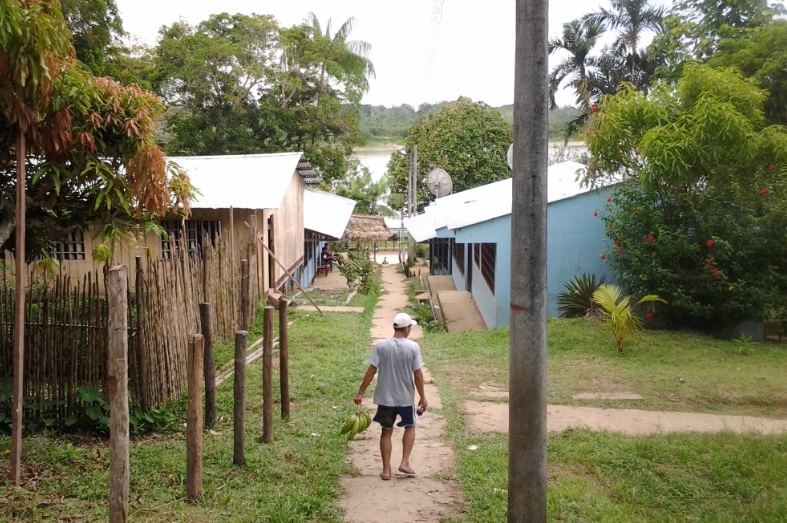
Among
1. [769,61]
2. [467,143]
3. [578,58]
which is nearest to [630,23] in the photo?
[578,58]

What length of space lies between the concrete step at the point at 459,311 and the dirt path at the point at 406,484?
9138 millimetres

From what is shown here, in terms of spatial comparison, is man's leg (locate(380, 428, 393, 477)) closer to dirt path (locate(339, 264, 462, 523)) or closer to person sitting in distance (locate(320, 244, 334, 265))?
dirt path (locate(339, 264, 462, 523))

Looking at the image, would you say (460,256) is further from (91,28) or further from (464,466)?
(464,466)

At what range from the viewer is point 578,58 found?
28.3 m

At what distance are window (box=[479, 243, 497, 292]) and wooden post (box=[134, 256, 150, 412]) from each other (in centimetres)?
961

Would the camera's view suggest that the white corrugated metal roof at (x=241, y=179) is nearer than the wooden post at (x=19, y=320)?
No

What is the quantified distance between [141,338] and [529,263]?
4.06 m

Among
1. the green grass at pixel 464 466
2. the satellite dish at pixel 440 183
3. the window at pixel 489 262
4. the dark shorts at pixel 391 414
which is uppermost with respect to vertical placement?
the satellite dish at pixel 440 183

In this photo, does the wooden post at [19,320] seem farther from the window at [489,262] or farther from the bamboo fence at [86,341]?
the window at [489,262]

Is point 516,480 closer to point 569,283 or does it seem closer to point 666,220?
point 666,220

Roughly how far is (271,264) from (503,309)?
18.4 feet

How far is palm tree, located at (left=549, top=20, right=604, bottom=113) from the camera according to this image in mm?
27950

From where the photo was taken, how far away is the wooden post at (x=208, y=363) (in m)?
6.25

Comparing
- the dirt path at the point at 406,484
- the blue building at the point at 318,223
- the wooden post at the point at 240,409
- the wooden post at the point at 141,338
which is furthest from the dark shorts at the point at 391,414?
the blue building at the point at 318,223
